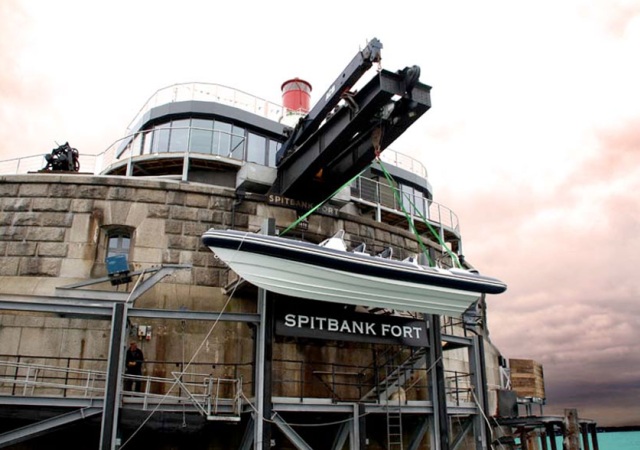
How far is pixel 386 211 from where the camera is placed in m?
22.5

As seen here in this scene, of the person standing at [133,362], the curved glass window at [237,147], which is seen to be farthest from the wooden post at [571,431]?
the curved glass window at [237,147]

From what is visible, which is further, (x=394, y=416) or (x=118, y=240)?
(x=118, y=240)

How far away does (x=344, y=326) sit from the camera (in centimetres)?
1262

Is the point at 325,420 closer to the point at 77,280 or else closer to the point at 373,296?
the point at 373,296

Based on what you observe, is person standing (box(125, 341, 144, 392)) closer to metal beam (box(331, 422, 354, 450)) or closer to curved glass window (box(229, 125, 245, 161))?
metal beam (box(331, 422, 354, 450))

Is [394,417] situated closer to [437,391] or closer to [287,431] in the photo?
[437,391]

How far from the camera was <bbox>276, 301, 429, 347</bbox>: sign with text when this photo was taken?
39.4ft

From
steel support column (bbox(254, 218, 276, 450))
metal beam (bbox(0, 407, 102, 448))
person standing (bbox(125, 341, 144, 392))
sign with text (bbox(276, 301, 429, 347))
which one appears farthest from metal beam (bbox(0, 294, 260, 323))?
metal beam (bbox(0, 407, 102, 448))

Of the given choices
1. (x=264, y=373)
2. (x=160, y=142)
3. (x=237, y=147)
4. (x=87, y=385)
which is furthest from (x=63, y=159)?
(x=264, y=373)

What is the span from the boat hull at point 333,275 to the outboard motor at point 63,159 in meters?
9.00

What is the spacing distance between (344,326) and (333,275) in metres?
1.46

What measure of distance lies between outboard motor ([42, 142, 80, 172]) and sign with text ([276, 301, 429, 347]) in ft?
32.7

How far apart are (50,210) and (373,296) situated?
8552mm

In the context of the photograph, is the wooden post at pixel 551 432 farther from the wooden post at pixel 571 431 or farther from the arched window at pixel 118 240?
the arched window at pixel 118 240
